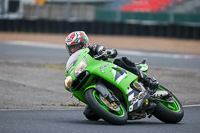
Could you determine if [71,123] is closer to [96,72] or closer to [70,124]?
[70,124]

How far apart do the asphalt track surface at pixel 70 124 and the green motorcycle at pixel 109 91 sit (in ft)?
0.55

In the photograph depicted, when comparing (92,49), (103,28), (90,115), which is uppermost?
(92,49)

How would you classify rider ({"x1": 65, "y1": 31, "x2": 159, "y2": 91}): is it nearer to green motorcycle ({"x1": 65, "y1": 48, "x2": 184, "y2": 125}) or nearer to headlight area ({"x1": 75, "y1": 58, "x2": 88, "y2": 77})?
green motorcycle ({"x1": 65, "y1": 48, "x2": 184, "y2": 125})

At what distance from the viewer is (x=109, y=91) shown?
22.7ft

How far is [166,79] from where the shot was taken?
14.0 m

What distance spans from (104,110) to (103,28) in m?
24.1

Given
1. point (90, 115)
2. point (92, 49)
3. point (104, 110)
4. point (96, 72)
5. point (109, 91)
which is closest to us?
point (104, 110)

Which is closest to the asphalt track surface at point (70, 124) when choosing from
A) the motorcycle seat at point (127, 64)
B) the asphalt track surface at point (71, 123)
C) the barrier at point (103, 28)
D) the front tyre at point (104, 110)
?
the asphalt track surface at point (71, 123)

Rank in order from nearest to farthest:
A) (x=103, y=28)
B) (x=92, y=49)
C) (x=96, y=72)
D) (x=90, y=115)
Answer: (x=96, y=72) < (x=92, y=49) < (x=90, y=115) < (x=103, y=28)

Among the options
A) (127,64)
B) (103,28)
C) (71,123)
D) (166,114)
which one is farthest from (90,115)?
(103,28)

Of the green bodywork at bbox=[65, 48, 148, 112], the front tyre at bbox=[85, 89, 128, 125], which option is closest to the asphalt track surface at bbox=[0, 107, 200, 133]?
the front tyre at bbox=[85, 89, 128, 125]

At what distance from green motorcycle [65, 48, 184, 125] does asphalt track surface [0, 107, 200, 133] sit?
17 centimetres

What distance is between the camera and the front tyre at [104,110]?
21.5ft

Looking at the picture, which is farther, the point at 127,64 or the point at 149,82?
the point at 149,82
